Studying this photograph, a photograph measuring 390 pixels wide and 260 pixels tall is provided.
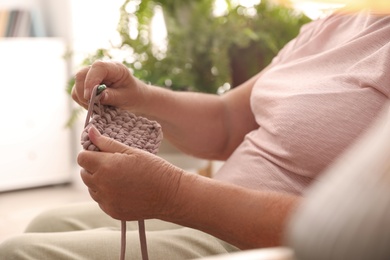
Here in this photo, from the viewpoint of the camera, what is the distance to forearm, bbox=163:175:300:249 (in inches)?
31.8

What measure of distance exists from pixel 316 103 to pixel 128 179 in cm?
35

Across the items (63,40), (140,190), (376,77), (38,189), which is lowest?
(38,189)

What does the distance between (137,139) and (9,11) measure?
2805mm

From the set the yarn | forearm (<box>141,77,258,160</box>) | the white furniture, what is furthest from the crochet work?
the white furniture

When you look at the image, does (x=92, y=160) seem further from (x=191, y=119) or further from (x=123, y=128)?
(x=191, y=119)

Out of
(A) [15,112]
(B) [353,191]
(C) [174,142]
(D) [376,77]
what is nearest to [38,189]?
(A) [15,112]

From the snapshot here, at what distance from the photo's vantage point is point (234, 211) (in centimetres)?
83

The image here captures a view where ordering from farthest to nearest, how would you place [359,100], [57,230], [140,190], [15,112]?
1. [15,112]
2. [57,230]
3. [359,100]
4. [140,190]

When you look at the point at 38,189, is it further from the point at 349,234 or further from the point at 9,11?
the point at 349,234

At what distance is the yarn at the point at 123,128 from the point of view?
2.96 ft

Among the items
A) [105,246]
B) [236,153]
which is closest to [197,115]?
[236,153]

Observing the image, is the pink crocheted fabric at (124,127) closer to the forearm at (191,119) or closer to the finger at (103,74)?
the finger at (103,74)

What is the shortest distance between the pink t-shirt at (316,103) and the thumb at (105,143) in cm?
28

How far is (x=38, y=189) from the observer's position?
3451mm
